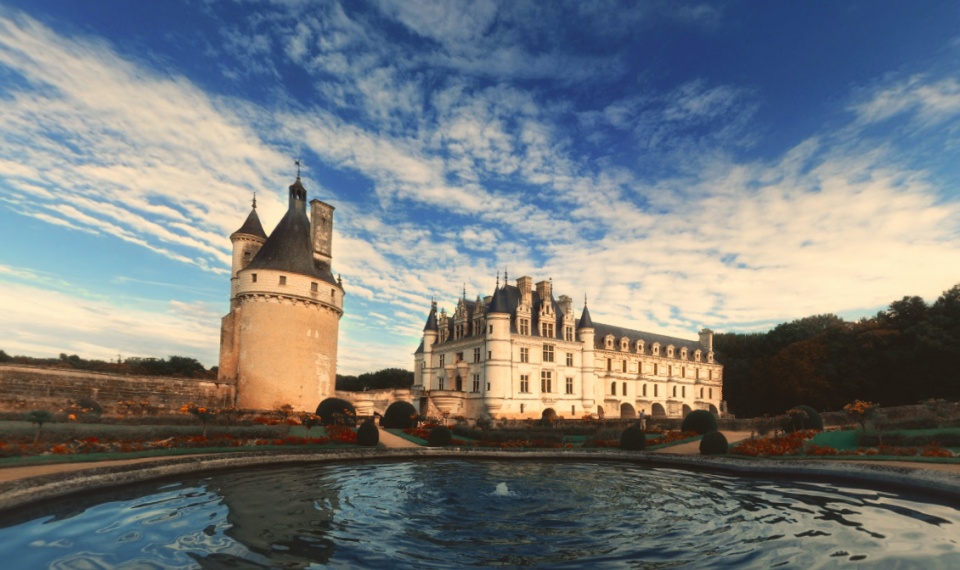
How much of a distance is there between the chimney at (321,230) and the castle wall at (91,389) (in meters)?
11.7

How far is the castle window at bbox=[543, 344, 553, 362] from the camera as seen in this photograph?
44500mm

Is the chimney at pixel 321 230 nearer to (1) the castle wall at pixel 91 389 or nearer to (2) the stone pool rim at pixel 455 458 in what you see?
(1) the castle wall at pixel 91 389

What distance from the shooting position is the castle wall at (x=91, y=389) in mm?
21422

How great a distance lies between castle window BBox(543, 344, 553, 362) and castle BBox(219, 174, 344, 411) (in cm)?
1887

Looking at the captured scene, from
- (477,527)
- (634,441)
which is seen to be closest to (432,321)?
(634,441)

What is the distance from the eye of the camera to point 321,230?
36.9 m

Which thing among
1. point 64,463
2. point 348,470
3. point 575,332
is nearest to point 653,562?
point 348,470

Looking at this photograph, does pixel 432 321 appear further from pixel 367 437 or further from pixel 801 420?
pixel 801 420

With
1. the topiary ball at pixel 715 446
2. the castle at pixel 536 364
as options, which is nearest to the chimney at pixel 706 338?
the castle at pixel 536 364

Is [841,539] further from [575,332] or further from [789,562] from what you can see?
[575,332]

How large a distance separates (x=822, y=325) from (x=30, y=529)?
2942 inches

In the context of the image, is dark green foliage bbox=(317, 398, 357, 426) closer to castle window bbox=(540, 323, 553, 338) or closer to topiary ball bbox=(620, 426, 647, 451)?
topiary ball bbox=(620, 426, 647, 451)

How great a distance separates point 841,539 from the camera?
25.3 feet

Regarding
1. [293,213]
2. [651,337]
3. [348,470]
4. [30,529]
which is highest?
[293,213]
